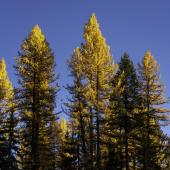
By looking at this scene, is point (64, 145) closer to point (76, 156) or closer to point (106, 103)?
point (76, 156)

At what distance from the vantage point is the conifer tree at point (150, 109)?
1578 inches

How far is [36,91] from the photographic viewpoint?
37.0m

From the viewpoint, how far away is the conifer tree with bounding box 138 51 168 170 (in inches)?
1578

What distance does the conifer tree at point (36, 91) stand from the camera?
36500 millimetres

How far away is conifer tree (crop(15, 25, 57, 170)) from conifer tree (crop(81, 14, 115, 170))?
3141 mm

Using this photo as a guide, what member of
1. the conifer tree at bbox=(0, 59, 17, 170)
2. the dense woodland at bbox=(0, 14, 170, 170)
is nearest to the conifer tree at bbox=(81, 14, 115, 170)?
the dense woodland at bbox=(0, 14, 170, 170)

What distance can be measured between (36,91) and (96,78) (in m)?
5.26

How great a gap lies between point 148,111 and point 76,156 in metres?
12.2

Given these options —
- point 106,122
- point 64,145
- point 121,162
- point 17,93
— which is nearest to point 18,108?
point 17,93

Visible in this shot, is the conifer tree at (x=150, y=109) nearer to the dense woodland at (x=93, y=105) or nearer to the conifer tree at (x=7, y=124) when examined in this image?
the dense woodland at (x=93, y=105)

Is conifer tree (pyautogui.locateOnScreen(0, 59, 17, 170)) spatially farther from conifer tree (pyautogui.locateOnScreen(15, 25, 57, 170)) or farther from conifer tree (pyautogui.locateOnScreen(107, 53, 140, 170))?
conifer tree (pyautogui.locateOnScreen(107, 53, 140, 170))

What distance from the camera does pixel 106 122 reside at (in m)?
37.2

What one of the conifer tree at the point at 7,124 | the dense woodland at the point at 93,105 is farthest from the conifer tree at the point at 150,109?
the conifer tree at the point at 7,124

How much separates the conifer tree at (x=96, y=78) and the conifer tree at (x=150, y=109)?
4.05 meters
